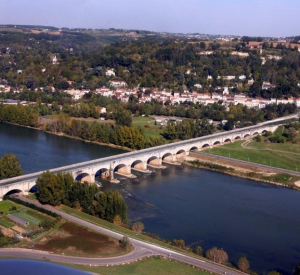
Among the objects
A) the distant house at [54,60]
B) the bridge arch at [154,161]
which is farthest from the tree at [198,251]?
the distant house at [54,60]

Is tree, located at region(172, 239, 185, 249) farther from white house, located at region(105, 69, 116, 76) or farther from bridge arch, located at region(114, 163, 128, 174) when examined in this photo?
white house, located at region(105, 69, 116, 76)

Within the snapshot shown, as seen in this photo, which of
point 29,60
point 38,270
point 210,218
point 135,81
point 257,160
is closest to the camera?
point 38,270

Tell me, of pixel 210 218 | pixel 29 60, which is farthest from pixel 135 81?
pixel 210 218

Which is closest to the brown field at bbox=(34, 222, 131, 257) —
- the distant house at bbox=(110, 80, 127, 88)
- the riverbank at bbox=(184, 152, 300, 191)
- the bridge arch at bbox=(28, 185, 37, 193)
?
the bridge arch at bbox=(28, 185, 37, 193)

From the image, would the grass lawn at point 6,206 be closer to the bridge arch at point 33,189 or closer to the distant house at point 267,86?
the bridge arch at point 33,189

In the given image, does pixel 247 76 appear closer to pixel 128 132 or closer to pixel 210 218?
pixel 128 132

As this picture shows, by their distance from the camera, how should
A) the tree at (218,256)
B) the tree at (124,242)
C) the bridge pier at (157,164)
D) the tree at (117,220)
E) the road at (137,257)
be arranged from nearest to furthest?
the road at (137,257)
the tree at (218,256)
the tree at (124,242)
the tree at (117,220)
the bridge pier at (157,164)
